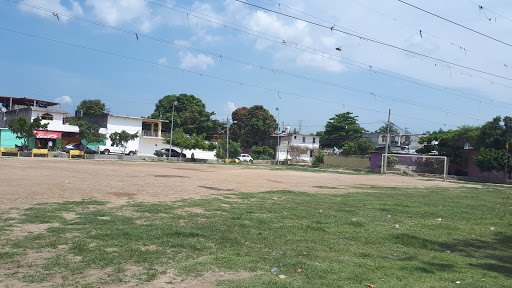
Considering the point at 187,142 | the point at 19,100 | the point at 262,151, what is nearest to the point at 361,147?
the point at 262,151

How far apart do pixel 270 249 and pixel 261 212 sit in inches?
176

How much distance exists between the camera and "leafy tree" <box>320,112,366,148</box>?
87.6 meters

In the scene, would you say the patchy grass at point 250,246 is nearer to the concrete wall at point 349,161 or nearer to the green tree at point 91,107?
the concrete wall at point 349,161

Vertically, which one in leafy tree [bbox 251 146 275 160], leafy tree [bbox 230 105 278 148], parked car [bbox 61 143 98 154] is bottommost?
parked car [bbox 61 143 98 154]

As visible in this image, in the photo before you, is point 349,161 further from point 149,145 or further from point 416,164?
point 149,145

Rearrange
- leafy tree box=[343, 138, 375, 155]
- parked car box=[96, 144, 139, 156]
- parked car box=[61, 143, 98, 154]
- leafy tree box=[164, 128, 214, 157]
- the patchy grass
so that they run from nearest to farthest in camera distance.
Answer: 1. the patchy grass
2. parked car box=[61, 143, 98, 154]
3. parked car box=[96, 144, 139, 156]
4. leafy tree box=[164, 128, 214, 157]
5. leafy tree box=[343, 138, 375, 155]

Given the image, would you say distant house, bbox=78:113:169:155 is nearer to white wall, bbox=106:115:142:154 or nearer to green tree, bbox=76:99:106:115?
white wall, bbox=106:115:142:154

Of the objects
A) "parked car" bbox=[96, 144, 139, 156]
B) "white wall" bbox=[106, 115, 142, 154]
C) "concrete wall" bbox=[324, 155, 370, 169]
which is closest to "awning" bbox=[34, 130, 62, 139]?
"parked car" bbox=[96, 144, 139, 156]

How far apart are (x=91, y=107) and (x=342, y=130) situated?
5629 cm

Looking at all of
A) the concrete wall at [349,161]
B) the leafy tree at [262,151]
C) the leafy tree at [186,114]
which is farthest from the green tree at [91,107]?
the concrete wall at [349,161]

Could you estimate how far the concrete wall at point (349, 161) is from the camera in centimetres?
6557

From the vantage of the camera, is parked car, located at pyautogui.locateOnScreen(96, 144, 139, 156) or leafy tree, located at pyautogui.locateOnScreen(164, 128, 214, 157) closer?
parked car, located at pyautogui.locateOnScreen(96, 144, 139, 156)

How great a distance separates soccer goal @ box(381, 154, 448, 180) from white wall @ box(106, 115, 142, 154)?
144 feet

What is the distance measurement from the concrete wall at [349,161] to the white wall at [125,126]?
117 ft
